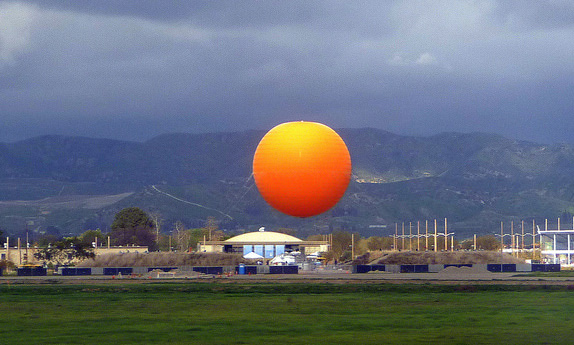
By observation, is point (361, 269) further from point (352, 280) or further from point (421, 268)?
point (352, 280)

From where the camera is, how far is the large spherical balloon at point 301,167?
2177 cm

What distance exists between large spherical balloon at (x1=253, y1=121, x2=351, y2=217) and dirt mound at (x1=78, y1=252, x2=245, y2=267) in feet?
307

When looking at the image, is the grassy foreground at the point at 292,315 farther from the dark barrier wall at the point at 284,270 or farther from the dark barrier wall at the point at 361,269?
the dark barrier wall at the point at 361,269

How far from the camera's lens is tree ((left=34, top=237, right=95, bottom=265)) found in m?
118

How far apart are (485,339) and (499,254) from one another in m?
90.4

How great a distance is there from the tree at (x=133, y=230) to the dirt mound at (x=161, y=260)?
154ft

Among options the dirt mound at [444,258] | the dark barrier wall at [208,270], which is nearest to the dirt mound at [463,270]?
the dirt mound at [444,258]

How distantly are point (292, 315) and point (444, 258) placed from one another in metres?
79.1

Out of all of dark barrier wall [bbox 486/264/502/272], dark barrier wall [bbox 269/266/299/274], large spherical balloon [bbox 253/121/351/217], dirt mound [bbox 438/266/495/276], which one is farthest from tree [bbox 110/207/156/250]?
large spherical balloon [bbox 253/121/351/217]

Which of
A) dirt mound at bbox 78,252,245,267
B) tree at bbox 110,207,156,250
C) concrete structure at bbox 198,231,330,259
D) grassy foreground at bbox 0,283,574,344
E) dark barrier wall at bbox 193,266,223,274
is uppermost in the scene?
tree at bbox 110,207,156,250

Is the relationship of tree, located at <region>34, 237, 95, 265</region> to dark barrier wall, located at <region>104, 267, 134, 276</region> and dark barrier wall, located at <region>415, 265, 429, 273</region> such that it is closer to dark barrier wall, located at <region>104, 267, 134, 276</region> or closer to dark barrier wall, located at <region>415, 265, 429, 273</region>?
dark barrier wall, located at <region>104, 267, 134, 276</region>

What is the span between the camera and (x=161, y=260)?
117 meters

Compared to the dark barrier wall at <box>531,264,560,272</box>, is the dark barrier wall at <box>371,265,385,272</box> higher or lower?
higher

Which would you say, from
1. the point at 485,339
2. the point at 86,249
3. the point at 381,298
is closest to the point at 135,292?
the point at 381,298
